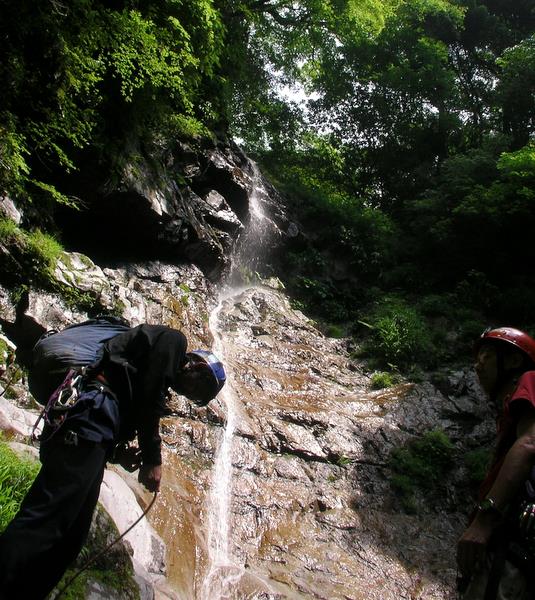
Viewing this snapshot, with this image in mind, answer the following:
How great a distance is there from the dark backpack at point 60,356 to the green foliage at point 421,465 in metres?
5.91

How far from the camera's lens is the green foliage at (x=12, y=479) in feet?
9.79

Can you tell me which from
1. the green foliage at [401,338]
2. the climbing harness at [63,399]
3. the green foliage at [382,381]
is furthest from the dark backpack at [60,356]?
the green foliage at [401,338]

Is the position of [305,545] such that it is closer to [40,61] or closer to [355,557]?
[355,557]

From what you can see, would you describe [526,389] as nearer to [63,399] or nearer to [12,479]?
[63,399]

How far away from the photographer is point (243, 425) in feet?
23.1

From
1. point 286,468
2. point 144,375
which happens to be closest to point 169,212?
point 286,468

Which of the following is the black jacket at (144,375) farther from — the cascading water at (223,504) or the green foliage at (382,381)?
the green foliage at (382,381)

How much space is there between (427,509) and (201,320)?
202 inches

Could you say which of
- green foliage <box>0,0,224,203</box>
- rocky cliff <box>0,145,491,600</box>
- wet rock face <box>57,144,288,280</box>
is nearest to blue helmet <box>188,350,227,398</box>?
rocky cliff <box>0,145,491,600</box>

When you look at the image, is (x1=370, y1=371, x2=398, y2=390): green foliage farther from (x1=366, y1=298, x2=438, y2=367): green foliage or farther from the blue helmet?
the blue helmet

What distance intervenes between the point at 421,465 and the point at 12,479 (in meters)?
6.25

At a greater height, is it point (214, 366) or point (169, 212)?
point (169, 212)

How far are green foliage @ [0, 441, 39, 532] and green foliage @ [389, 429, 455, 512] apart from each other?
5.52 meters

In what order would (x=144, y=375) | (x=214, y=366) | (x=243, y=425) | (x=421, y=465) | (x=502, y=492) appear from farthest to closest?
(x=421, y=465), (x=243, y=425), (x=214, y=366), (x=144, y=375), (x=502, y=492)
